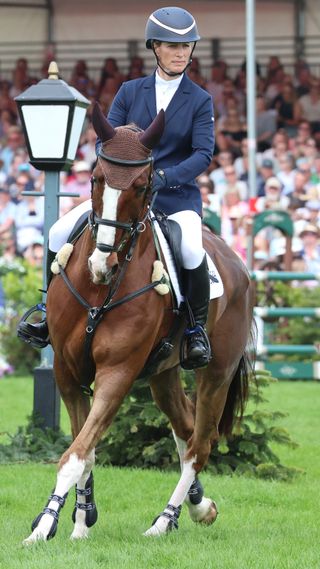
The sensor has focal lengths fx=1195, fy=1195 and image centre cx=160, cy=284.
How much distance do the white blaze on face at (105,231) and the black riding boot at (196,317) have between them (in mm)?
1115

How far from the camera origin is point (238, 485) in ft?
29.6

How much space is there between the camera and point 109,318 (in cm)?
667

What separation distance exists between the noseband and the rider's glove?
388 millimetres

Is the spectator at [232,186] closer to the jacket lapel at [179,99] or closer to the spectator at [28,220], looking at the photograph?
the spectator at [28,220]

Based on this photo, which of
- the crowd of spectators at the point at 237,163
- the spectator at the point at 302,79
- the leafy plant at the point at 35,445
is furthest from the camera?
the spectator at the point at 302,79

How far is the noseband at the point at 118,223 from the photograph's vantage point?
6.26 m

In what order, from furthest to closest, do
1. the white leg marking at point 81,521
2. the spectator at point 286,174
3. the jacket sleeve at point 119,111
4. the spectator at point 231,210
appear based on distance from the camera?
the spectator at point 286,174 < the spectator at point 231,210 < the jacket sleeve at point 119,111 < the white leg marking at point 81,521

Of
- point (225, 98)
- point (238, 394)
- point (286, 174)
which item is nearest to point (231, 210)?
point (286, 174)

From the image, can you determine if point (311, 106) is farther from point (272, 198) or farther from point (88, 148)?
point (272, 198)

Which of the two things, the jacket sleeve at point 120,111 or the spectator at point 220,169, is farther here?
the spectator at point 220,169

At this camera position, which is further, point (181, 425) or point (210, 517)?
point (181, 425)

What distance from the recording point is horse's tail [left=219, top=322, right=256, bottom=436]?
8.45m

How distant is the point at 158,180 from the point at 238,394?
2.09 metres

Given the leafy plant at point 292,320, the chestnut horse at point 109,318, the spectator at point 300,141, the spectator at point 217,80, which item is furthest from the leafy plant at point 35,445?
the spectator at point 217,80
